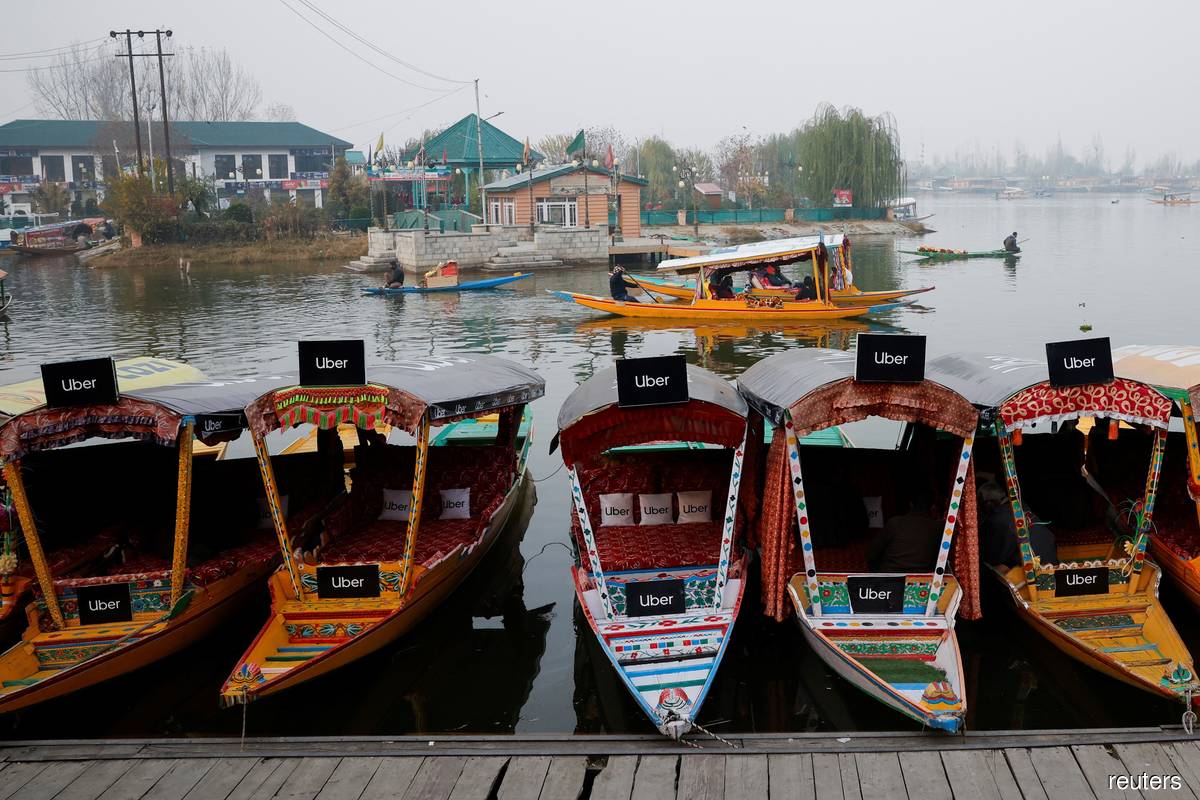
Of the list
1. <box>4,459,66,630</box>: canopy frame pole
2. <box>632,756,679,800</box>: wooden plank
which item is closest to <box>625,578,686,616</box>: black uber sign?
<box>632,756,679,800</box>: wooden plank

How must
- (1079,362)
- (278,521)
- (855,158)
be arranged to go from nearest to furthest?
(1079,362) → (278,521) → (855,158)

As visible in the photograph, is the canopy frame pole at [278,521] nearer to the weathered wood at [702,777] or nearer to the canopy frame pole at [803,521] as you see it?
the weathered wood at [702,777]

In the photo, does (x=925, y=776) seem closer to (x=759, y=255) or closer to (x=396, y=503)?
(x=396, y=503)

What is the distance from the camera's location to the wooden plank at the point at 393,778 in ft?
18.6

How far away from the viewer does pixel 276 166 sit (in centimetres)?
6806

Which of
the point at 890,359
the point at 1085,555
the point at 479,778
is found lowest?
the point at 479,778

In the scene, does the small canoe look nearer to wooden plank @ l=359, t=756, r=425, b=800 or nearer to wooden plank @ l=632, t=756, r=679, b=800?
wooden plank @ l=359, t=756, r=425, b=800

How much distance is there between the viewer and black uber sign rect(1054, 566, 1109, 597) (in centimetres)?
768

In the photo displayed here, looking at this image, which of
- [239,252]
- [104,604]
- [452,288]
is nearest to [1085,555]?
[104,604]

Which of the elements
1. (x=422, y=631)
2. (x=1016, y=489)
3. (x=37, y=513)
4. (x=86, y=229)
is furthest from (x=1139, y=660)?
(x=86, y=229)

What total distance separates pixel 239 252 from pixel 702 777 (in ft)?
154

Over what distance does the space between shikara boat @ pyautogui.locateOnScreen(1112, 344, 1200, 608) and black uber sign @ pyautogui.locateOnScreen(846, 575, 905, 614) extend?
2.68 m

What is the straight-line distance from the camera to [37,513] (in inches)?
378

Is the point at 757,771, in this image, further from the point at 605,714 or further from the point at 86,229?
the point at 86,229
